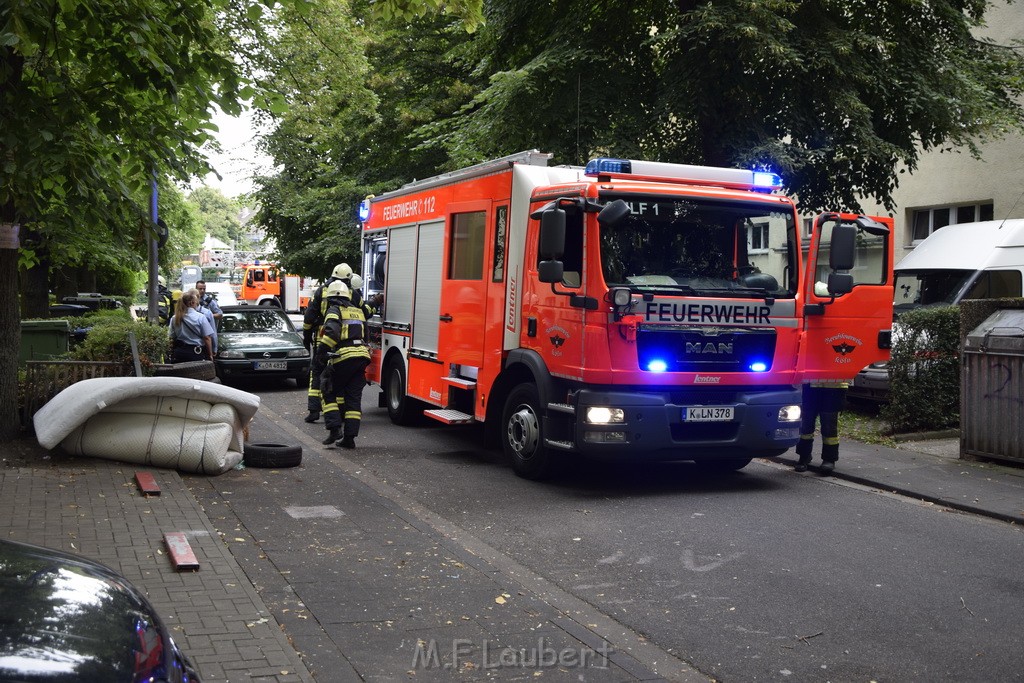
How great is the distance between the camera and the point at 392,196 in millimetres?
14172

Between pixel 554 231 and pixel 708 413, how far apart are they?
2159 mm

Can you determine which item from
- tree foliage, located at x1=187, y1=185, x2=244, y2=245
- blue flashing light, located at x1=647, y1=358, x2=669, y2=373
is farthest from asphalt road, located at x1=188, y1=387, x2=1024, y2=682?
tree foliage, located at x1=187, y1=185, x2=244, y2=245

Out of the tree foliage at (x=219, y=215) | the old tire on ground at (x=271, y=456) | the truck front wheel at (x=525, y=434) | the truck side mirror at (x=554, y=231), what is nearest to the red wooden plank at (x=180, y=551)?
the old tire on ground at (x=271, y=456)

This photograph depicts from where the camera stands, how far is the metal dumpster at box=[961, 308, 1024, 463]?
10.4 meters

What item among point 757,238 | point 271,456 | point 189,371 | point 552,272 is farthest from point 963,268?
point 189,371

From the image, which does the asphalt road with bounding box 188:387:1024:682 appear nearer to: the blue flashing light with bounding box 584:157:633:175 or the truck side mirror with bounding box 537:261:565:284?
the truck side mirror with bounding box 537:261:565:284

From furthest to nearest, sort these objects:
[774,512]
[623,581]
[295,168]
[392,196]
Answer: [295,168] → [392,196] → [774,512] → [623,581]

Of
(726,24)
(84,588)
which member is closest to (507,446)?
(84,588)

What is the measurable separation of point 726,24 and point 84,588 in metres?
14.0

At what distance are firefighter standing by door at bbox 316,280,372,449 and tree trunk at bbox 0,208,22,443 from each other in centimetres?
312

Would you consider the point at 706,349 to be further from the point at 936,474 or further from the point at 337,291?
the point at 337,291

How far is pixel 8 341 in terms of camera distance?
34.3 feet

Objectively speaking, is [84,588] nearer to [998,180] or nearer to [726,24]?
[726,24]

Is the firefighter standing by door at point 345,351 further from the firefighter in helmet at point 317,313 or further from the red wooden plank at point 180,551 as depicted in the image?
the red wooden plank at point 180,551
